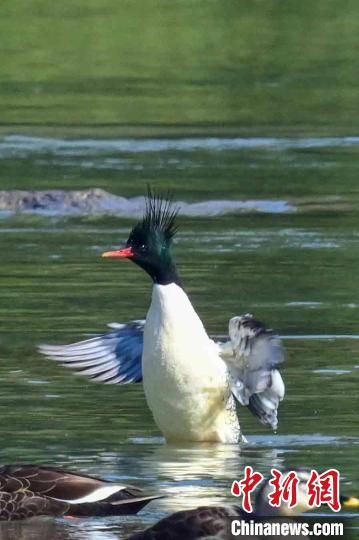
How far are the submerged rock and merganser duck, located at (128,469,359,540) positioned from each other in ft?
33.9

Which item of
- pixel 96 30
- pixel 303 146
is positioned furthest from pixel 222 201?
pixel 96 30

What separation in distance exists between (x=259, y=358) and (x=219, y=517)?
114 inches

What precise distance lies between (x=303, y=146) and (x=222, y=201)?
3936 millimetres

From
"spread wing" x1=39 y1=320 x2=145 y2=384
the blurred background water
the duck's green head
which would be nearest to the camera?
the blurred background water

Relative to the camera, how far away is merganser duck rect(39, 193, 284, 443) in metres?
12.1

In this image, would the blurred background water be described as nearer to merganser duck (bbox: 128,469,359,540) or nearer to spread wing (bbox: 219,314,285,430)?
spread wing (bbox: 219,314,285,430)

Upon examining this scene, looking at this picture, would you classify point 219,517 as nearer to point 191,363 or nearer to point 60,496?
point 60,496

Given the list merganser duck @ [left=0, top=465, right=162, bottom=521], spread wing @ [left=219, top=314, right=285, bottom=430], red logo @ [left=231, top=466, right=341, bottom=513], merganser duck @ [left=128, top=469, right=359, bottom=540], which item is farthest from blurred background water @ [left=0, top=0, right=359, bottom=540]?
merganser duck @ [left=128, top=469, right=359, bottom=540]

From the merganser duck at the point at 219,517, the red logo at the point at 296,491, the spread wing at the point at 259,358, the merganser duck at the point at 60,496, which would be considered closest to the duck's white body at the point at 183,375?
the spread wing at the point at 259,358

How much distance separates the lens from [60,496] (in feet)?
32.9

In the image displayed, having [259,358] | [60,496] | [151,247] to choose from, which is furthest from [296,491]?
[151,247]

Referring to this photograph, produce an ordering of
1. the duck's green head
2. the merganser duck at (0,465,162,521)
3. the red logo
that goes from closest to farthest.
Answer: the red logo → the merganser duck at (0,465,162,521) → the duck's green head

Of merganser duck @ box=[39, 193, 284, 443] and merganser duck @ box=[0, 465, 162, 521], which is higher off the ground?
merganser duck @ box=[39, 193, 284, 443]

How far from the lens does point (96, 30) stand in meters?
36.1
